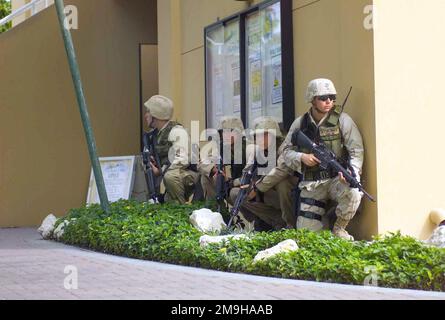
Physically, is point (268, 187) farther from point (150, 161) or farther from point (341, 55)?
point (150, 161)

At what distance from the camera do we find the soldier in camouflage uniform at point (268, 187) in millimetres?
9867

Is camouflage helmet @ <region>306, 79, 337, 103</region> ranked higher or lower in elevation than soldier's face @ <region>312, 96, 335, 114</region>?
higher

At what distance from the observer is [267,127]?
402 inches

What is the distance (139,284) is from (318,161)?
8.55ft

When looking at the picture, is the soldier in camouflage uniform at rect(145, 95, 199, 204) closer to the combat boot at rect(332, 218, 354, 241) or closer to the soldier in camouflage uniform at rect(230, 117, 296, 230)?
the soldier in camouflage uniform at rect(230, 117, 296, 230)

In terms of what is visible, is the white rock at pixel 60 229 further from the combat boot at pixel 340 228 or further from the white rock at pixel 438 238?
the white rock at pixel 438 238

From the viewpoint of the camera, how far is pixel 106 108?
621 inches

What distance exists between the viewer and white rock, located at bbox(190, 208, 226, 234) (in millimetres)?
9703

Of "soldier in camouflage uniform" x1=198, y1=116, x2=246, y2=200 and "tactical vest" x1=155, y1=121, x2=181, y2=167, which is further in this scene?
"tactical vest" x1=155, y1=121, x2=181, y2=167

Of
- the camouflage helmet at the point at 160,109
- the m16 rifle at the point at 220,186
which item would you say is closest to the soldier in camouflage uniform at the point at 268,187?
the m16 rifle at the point at 220,186

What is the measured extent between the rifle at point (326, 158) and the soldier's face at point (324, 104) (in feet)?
0.99

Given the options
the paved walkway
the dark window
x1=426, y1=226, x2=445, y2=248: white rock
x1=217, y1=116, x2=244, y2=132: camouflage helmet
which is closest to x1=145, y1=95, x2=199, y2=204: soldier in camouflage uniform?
the dark window

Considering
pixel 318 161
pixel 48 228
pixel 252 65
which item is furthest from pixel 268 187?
pixel 48 228

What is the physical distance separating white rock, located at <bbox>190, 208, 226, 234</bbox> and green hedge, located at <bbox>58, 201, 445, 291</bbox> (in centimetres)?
10
